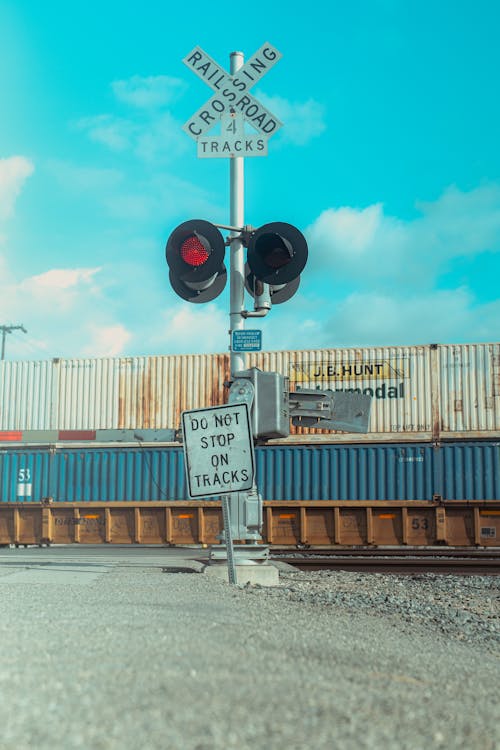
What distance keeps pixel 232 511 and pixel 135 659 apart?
222 inches

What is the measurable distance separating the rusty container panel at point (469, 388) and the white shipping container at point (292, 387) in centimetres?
3

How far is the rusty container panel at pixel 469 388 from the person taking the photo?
Answer: 1972 cm

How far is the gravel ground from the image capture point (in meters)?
2.87

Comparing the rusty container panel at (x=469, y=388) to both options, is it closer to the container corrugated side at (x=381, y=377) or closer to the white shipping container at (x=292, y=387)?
the white shipping container at (x=292, y=387)

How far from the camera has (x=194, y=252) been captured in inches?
360

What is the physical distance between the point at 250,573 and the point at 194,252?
399cm

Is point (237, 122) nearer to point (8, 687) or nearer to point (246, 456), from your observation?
point (246, 456)

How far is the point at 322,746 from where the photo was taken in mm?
2787

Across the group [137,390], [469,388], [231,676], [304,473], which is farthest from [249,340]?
[137,390]

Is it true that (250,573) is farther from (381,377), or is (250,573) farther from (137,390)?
(137,390)

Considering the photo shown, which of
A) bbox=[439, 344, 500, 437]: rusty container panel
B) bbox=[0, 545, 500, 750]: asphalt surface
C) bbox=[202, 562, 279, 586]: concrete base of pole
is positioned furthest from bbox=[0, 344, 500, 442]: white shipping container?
bbox=[0, 545, 500, 750]: asphalt surface

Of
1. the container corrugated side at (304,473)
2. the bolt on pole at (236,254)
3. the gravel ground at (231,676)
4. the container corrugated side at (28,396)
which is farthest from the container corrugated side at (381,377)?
the gravel ground at (231,676)

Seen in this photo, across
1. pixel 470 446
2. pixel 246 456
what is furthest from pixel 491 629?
pixel 470 446

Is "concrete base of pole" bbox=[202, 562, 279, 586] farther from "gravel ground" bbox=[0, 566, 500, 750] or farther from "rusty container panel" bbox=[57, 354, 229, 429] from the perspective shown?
"rusty container panel" bbox=[57, 354, 229, 429]
